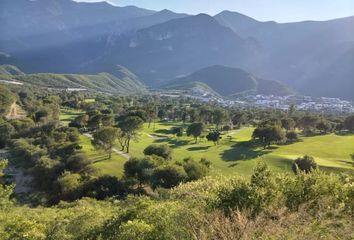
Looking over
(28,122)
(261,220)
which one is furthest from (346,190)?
(28,122)

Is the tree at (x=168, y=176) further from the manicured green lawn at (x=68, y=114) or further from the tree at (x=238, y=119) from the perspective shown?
the tree at (x=238, y=119)

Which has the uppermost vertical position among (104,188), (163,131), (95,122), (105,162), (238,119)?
(95,122)

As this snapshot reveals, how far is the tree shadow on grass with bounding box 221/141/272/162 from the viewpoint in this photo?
6967cm

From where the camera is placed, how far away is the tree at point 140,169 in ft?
165

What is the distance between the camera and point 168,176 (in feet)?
158

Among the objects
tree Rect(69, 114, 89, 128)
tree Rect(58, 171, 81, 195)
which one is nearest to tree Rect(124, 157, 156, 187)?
tree Rect(58, 171, 81, 195)

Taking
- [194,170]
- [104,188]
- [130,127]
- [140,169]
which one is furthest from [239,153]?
[104,188]

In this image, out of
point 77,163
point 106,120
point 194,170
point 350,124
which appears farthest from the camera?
point 350,124

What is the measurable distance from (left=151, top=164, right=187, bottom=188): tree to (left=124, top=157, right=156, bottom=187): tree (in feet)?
3.68

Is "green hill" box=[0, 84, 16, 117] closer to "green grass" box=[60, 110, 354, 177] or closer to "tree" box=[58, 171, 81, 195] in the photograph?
"green grass" box=[60, 110, 354, 177]

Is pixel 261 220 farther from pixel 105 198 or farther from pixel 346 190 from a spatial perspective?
pixel 105 198

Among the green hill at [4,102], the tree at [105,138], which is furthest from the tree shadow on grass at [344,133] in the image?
the green hill at [4,102]

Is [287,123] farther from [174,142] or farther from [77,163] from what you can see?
[77,163]

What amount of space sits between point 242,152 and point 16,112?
84051mm
